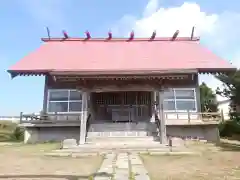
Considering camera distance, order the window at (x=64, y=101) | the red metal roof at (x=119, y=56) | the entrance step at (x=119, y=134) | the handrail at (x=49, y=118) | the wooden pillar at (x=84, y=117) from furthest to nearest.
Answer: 1. the window at (x=64, y=101)
2. the red metal roof at (x=119, y=56)
3. the handrail at (x=49, y=118)
4. the entrance step at (x=119, y=134)
5. the wooden pillar at (x=84, y=117)

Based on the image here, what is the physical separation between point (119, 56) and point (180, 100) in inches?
190

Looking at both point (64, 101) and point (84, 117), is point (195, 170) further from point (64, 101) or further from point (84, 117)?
point (64, 101)

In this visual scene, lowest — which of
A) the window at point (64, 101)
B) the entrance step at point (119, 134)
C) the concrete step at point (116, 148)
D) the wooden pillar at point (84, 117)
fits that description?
the concrete step at point (116, 148)

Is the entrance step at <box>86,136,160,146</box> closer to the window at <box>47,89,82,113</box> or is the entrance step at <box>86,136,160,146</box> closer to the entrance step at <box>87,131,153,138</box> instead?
the entrance step at <box>87,131,153,138</box>

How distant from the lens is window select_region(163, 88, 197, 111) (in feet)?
52.7

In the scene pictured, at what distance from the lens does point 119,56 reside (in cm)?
1758

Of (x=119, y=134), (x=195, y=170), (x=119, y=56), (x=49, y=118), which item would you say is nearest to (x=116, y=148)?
(x=119, y=134)

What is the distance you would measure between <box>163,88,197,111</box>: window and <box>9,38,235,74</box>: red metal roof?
1.64 m

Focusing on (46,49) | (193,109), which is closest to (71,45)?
(46,49)

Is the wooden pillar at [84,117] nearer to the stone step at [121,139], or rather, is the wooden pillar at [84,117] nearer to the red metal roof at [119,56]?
the stone step at [121,139]

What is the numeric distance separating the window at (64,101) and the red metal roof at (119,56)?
1.64 meters

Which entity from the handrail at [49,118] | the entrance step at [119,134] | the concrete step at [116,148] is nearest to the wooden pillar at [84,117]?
the entrance step at [119,134]

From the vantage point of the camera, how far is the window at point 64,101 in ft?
52.7

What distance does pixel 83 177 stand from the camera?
5.42m
